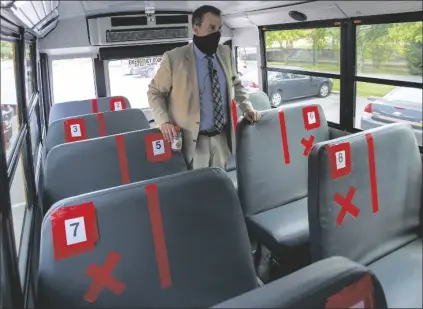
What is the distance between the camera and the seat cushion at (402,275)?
1.74 metres

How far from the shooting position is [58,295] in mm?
1253

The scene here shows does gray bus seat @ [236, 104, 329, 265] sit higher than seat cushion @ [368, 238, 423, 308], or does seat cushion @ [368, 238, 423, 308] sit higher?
gray bus seat @ [236, 104, 329, 265]

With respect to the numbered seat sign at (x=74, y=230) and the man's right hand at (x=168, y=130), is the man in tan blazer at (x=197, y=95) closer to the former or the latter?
the man's right hand at (x=168, y=130)

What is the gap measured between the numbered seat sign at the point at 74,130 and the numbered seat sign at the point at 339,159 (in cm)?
192

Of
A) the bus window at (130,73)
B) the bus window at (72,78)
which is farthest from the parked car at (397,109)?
the bus window at (72,78)

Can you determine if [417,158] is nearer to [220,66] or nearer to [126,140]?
[220,66]

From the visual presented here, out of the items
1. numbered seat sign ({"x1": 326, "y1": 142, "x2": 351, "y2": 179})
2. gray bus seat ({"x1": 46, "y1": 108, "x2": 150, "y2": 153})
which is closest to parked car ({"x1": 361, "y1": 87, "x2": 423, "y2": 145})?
numbered seat sign ({"x1": 326, "y1": 142, "x2": 351, "y2": 179})

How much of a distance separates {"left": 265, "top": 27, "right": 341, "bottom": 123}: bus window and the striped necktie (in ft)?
3.14

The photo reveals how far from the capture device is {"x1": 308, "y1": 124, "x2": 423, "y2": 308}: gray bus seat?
1812 millimetres

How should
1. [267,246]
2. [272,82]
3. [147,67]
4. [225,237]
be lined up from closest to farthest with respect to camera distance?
[225,237]
[267,246]
[272,82]
[147,67]

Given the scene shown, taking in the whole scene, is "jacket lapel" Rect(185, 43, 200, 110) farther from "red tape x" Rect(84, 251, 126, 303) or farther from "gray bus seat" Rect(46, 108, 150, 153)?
"red tape x" Rect(84, 251, 126, 303)

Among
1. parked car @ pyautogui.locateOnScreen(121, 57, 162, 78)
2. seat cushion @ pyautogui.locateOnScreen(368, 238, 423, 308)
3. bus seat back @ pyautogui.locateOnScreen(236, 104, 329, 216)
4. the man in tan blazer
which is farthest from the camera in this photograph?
parked car @ pyautogui.locateOnScreen(121, 57, 162, 78)

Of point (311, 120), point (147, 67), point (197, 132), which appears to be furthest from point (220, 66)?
point (147, 67)

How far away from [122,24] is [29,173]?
235 centimetres
